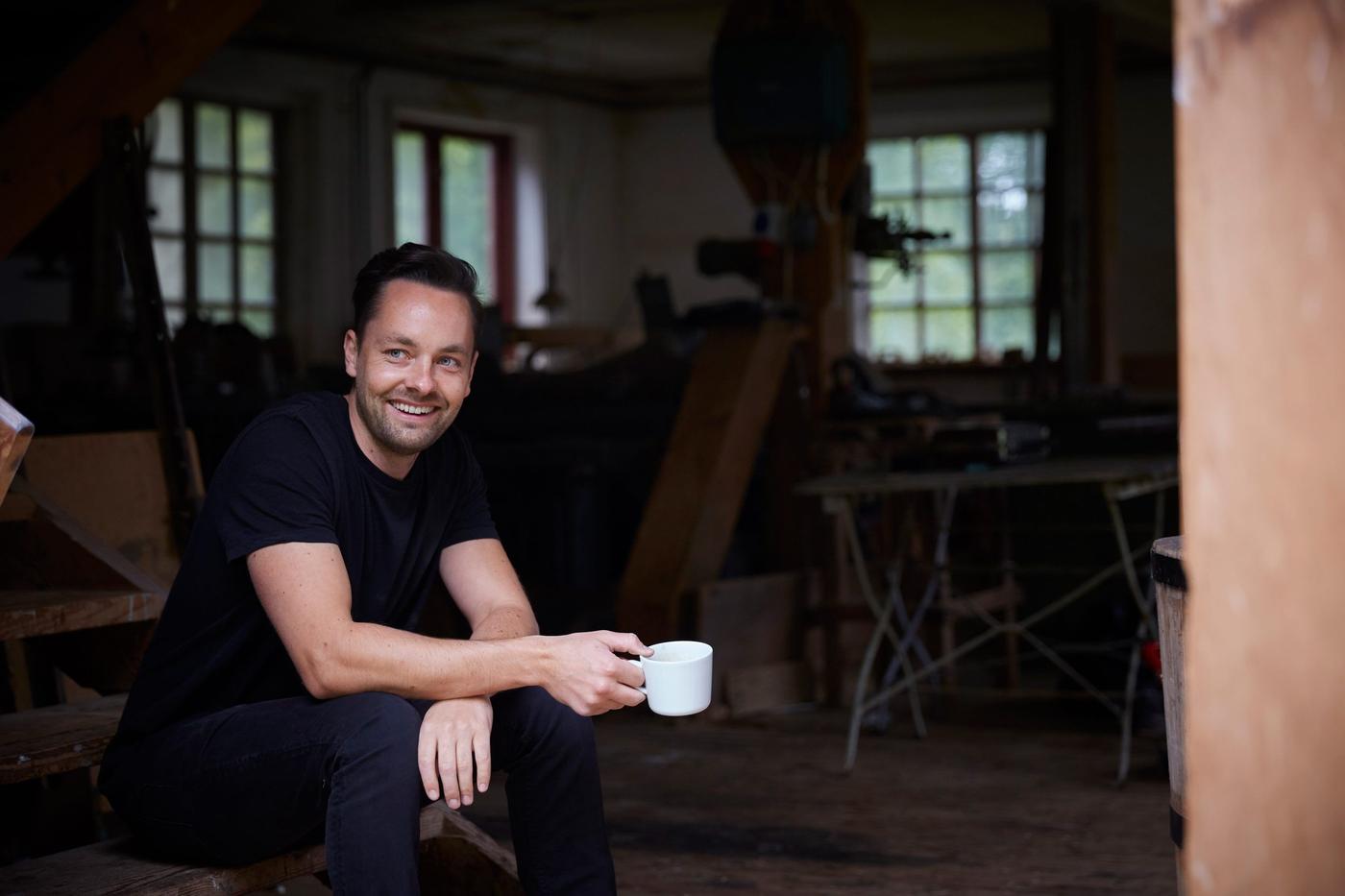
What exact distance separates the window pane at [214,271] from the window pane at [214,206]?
98mm

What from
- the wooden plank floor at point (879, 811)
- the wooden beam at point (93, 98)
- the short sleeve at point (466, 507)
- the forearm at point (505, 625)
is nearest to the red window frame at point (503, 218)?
the wooden plank floor at point (879, 811)

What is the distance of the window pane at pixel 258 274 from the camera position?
10.1 meters

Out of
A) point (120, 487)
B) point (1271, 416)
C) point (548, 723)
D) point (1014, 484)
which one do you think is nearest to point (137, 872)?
point (548, 723)

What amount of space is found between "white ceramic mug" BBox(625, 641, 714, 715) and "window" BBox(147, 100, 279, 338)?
8098 millimetres

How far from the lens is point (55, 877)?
202 cm

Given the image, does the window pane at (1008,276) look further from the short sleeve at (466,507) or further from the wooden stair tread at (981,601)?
the short sleeve at (466,507)

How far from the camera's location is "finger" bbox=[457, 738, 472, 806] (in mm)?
2023

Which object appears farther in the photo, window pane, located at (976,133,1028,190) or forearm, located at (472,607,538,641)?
window pane, located at (976,133,1028,190)

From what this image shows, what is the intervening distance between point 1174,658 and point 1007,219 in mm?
9866

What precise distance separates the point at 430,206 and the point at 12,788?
8.74 metres

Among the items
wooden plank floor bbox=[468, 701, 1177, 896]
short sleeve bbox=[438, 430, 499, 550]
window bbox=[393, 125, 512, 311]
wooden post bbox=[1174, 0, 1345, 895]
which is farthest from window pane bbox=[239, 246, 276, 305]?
wooden post bbox=[1174, 0, 1345, 895]

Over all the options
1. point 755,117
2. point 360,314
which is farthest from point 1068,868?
point 755,117

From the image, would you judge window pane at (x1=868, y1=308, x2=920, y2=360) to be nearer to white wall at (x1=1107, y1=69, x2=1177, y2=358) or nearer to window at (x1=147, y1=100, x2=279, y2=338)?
white wall at (x1=1107, y1=69, x2=1177, y2=358)

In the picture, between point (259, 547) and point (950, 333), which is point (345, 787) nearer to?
point (259, 547)
